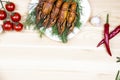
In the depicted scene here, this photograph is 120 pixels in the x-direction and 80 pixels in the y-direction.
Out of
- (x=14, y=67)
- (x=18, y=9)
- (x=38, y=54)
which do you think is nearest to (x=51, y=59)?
(x=38, y=54)

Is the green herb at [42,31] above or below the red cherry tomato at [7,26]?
below

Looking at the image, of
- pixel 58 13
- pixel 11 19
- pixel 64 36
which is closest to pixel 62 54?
pixel 64 36

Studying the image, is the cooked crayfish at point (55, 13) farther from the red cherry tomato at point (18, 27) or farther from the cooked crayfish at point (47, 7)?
the red cherry tomato at point (18, 27)

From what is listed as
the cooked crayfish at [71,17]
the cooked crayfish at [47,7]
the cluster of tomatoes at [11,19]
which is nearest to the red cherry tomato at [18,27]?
the cluster of tomatoes at [11,19]

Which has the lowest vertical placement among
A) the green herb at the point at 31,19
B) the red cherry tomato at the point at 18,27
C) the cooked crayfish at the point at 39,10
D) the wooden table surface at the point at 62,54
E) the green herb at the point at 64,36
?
the wooden table surface at the point at 62,54

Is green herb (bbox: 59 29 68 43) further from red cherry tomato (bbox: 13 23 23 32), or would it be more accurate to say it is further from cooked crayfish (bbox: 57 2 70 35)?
red cherry tomato (bbox: 13 23 23 32)

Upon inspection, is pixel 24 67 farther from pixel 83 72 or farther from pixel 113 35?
pixel 113 35
